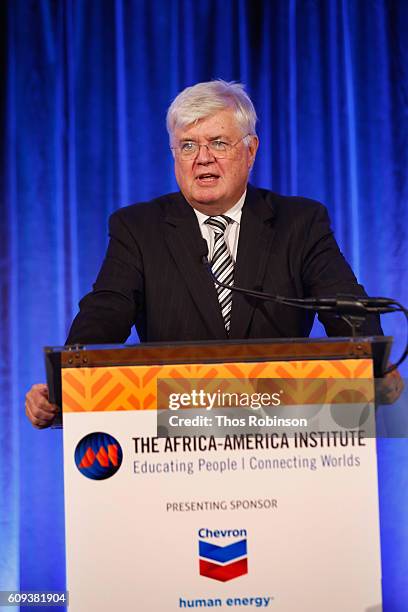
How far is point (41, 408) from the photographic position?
1797mm

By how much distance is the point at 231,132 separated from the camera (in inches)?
105

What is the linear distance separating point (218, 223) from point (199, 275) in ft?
0.95

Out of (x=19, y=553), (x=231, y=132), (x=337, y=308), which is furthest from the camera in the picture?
(x=19, y=553)

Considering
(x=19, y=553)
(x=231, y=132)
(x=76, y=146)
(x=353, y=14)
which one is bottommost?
(x=19, y=553)

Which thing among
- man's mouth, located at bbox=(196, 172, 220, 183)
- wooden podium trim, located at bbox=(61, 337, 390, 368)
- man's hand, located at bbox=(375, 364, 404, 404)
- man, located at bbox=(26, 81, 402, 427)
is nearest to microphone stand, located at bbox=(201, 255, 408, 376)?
man's hand, located at bbox=(375, 364, 404, 404)

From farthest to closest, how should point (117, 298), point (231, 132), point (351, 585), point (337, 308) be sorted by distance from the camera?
point (231, 132) < point (117, 298) < point (337, 308) < point (351, 585)

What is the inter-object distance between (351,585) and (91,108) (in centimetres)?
311

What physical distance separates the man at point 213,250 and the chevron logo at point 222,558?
0.95 metres

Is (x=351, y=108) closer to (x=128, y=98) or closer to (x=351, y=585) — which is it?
(x=128, y=98)

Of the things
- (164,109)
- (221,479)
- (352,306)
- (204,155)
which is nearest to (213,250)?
(204,155)

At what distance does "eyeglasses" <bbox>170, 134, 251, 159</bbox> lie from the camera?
8.61 feet

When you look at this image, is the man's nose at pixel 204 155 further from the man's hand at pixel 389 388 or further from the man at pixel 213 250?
the man's hand at pixel 389 388

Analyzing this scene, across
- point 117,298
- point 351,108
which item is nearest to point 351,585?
point 117,298

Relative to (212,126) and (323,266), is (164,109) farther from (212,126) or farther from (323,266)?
(323,266)
